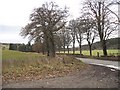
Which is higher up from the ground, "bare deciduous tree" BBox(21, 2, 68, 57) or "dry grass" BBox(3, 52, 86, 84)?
"bare deciduous tree" BBox(21, 2, 68, 57)

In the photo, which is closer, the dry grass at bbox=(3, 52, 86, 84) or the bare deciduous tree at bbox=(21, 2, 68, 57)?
the dry grass at bbox=(3, 52, 86, 84)

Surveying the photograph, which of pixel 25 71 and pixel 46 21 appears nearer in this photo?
pixel 25 71

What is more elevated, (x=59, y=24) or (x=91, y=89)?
(x=59, y=24)

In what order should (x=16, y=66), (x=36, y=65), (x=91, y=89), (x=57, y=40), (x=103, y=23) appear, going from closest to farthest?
(x=91, y=89)
(x=16, y=66)
(x=36, y=65)
(x=103, y=23)
(x=57, y=40)

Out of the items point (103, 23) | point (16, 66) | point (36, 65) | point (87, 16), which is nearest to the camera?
point (16, 66)

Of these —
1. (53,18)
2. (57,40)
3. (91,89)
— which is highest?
(53,18)

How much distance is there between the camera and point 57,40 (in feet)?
182

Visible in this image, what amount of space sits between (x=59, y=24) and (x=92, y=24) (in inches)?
290

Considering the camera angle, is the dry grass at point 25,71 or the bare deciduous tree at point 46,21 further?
the bare deciduous tree at point 46,21

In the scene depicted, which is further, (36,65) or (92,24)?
(92,24)

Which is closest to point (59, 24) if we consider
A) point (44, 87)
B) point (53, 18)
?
point (53, 18)

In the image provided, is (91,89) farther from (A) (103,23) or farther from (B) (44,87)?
(A) (103,23)

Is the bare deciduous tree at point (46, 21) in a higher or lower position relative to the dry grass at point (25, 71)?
higher

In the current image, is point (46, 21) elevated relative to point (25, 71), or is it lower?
elevated
